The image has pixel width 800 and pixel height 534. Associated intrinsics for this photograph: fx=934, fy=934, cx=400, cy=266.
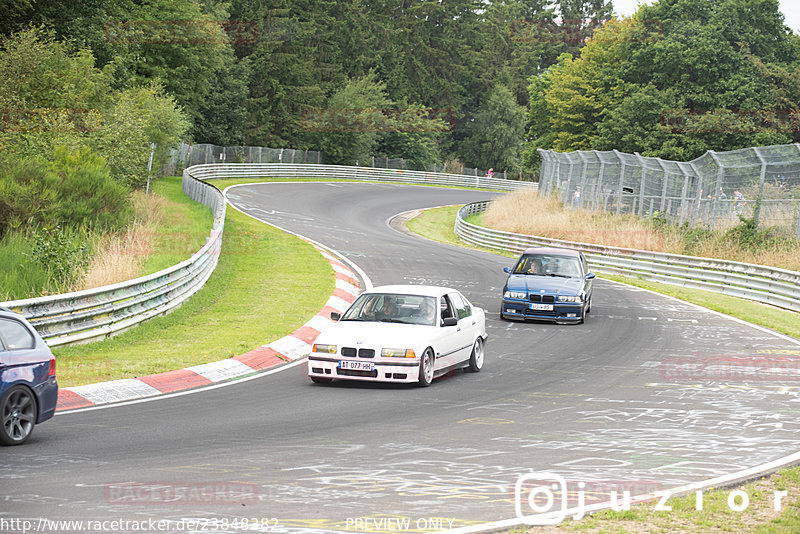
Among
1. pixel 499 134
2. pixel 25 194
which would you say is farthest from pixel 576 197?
pixel 499 134

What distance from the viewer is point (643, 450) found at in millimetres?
9055

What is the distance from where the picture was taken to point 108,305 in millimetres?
15672

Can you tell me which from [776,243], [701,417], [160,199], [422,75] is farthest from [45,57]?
[422,75]

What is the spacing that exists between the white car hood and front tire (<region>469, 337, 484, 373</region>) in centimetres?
137

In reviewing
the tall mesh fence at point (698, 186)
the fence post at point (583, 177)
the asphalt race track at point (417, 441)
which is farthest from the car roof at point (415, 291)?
the fence post at point (583, 177)

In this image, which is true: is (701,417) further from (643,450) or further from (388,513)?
(388,513)

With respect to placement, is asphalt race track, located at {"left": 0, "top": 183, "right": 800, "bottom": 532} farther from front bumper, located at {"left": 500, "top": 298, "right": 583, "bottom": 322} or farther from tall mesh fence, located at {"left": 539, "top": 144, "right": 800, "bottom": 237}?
tall mesh fence, located at {"left": 539, "top": 144, "right": 800, "bottom": 237}

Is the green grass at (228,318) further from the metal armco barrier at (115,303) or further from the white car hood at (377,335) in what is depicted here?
the white car hood at (377,335)

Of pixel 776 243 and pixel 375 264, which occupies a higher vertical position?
pixel 776 243

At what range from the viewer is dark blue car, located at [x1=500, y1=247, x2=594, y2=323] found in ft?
66.4

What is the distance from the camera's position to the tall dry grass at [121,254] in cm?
1794

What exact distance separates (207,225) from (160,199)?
521 cm

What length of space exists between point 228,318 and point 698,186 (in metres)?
20.1

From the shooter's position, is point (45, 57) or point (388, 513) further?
point (45, 57)
